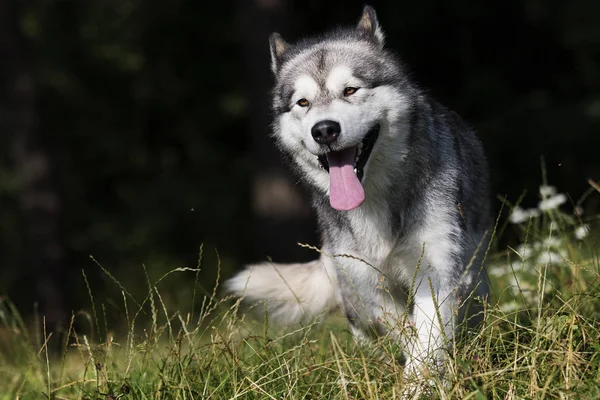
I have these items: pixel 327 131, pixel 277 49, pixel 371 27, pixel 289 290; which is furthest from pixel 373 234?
pixel 277 49

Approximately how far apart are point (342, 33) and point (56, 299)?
24.8ft

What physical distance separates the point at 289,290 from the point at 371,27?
158 centimetres

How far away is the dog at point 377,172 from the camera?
385 centimetres

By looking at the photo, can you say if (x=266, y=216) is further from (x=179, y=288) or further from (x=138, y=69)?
(x=138, y=69)

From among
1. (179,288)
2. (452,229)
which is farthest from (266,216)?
(452,229)

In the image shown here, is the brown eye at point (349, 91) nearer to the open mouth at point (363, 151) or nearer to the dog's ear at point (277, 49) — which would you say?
the open mouth at point (363, 151)

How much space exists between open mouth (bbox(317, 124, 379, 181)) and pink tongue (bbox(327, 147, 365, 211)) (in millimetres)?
25

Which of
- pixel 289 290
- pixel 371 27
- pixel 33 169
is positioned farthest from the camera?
pixel 33 169

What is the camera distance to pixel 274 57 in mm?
4574

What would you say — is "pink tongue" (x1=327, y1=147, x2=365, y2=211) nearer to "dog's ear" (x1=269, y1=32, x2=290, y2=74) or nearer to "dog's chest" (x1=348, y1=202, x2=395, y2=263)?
"dog's chest" (x1=348, y1=202, x2=395, y2=263)

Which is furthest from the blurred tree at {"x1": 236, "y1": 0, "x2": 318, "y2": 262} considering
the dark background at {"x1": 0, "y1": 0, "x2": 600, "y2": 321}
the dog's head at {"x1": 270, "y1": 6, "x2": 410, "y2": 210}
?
the dog's head at {"x1": 270, "y1": 6, "x2": 410, "y2": 210}

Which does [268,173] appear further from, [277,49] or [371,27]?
[371,27]

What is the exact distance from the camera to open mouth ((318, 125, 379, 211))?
3.86 meters

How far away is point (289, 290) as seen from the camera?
4805 mm
